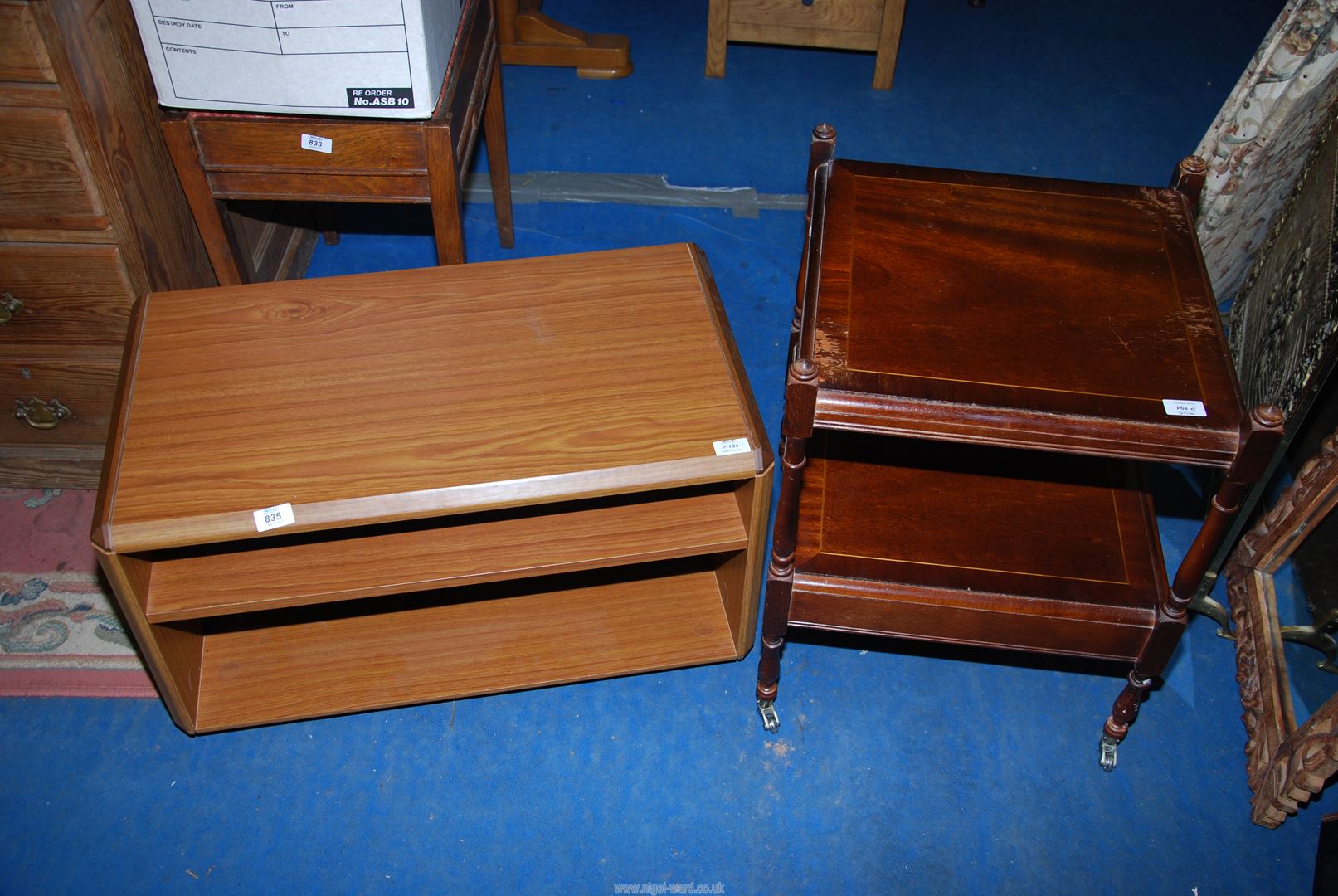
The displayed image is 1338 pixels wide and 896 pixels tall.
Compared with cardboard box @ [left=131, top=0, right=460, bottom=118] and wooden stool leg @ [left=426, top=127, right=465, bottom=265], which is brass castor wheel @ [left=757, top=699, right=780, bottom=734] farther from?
cardboard box @ [left=131, top=0, right=460, bottom=118]

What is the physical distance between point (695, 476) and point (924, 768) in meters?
0.76

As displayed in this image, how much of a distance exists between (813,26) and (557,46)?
82 cm

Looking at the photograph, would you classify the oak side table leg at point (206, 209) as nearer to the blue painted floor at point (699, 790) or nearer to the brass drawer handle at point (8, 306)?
the brass drawer handle at point (8, 306)

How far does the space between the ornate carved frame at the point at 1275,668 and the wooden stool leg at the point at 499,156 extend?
1850 mm

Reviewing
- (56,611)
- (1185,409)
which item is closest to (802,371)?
(1185,409)

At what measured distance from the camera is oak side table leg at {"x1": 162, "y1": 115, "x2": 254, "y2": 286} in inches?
68.5

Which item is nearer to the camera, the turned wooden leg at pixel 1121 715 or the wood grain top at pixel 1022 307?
the wood grain top at pixel 1022 307

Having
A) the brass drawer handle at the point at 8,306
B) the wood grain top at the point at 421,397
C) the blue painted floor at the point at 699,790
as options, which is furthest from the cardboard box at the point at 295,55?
the blue painted floor at the point at 699,790

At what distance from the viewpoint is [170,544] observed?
1.42m

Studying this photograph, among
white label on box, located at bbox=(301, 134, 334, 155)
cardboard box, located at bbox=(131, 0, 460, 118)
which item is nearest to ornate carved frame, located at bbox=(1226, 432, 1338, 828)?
cardboard box, located at bbox=(131, 0, 460, 118)

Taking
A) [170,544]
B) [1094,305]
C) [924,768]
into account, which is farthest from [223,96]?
[924,768]

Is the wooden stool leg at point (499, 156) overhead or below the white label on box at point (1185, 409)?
below

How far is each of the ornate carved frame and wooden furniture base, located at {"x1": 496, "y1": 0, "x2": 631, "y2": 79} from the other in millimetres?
2281

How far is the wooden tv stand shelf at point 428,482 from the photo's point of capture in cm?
147
